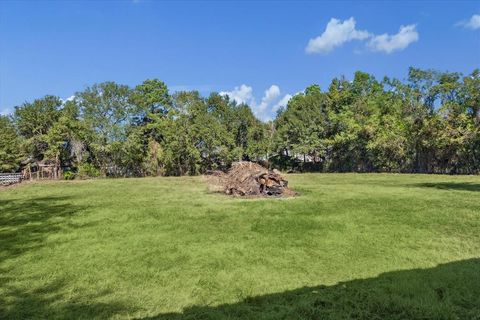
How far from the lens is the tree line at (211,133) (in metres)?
32.5

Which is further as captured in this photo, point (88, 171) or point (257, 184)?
point (88, 171)

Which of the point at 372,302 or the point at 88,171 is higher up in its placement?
the point at 88,171

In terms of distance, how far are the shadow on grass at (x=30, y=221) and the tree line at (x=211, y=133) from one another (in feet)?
74.9

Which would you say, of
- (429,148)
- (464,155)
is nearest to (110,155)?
(429,148)

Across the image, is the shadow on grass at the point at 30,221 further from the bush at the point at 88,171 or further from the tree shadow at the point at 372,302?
the bush at the point at 88,171

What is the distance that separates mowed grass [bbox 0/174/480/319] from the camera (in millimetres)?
4355

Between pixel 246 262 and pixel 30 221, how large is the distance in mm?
6166

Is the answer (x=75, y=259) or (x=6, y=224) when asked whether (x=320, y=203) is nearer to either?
(x=75, y=259)

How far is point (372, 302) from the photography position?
4430mm

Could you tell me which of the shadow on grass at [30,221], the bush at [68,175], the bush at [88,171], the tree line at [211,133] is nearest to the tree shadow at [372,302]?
the shadow on grass at [30,221]

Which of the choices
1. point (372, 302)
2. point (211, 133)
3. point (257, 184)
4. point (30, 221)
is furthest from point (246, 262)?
point (211, 133)

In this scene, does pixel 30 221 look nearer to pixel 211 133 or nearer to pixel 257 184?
pixel 257 184

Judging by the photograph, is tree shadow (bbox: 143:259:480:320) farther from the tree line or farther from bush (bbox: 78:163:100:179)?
bush (bbox: 78:163:100:179)

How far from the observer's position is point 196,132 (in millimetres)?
36219
